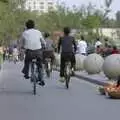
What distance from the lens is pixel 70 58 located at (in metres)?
21.8

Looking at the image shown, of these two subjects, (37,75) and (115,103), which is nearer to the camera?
(115,103)

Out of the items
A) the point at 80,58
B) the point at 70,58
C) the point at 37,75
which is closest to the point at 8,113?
the point at 37,75

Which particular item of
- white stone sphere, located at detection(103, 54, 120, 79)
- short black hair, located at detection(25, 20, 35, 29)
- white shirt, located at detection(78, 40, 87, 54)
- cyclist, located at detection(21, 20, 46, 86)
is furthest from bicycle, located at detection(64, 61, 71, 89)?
white shirt, located at detection(78, 40, 87, 54)

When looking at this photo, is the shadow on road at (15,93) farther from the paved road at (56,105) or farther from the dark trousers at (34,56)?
the dark trousers at (34,56)

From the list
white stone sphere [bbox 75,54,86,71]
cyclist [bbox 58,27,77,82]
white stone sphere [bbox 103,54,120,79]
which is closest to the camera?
cyclist [bbox 58,27,77,82]

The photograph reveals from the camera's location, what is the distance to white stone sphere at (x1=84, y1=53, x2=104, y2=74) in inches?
1193

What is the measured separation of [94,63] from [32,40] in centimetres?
1169

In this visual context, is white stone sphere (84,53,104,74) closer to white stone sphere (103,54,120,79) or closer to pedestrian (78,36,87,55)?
pedestrian (78,36,87,55)

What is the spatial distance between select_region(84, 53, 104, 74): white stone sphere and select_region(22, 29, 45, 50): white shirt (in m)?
11.2

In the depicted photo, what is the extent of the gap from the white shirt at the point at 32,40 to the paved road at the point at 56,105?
1497 millimetres

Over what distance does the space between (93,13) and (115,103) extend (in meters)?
65.0

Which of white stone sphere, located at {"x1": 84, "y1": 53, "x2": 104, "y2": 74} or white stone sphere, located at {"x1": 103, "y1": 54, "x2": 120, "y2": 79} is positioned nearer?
white stone sphere, located at {"x1": 103, "y1": 54, "x2": 120, "y2": 79}

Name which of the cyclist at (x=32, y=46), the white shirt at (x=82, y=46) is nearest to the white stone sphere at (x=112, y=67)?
the cyclist at (x=32, y=46)

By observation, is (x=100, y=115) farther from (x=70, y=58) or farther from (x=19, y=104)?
(x=70, y=58)
